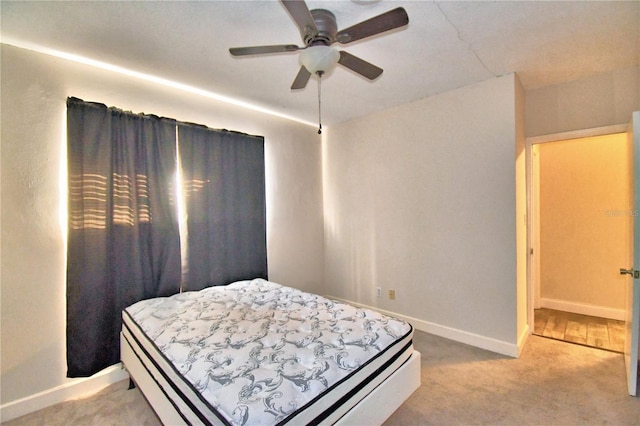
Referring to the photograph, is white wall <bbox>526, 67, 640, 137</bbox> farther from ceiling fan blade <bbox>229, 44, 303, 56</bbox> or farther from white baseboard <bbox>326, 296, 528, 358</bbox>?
ceiling fan blade <bbox>229, 44, 303, 56</bbox>

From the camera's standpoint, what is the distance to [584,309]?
3.46 metres

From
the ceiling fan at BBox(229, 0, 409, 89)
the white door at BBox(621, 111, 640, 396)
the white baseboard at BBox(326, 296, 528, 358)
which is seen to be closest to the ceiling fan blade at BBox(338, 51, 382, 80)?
the ceiling fan at BBox(229, 0, 409, 89)

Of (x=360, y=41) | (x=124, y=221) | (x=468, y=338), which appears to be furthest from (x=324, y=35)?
(x=468, y=338)

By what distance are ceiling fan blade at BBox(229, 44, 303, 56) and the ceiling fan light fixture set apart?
0.20ft

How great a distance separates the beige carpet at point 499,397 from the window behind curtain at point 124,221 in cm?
35

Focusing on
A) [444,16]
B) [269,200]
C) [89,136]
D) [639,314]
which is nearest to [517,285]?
[639,314]

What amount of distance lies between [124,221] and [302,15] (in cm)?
209

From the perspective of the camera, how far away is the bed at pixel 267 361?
Answer: 1.18 m

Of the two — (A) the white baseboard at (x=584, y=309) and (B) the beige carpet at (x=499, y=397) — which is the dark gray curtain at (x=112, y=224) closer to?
(B) the beige carpet at (x=499, y=397)

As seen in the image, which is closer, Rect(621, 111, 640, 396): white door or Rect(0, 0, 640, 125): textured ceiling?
Rect(0, 0, 640, 125): textured ceiling

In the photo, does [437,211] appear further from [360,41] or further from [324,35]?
[324,35]

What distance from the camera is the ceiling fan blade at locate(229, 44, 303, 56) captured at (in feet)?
4.84

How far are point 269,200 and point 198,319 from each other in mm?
1735

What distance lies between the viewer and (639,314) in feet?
6.38
